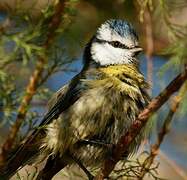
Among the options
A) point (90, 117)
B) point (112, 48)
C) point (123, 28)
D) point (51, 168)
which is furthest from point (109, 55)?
point (51, 168)

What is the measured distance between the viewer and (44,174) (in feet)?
10.8

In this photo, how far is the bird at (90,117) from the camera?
325cm

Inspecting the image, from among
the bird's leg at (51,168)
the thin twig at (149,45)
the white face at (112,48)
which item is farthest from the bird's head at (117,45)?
the bird's leg at (51,168)

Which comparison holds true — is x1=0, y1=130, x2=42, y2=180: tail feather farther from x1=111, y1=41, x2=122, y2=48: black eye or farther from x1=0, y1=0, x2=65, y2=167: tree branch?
x1=111, y1=41, x2=122, y2=48: black eye

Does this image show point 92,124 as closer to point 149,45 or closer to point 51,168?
point 51,168

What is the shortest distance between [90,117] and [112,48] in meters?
0.70

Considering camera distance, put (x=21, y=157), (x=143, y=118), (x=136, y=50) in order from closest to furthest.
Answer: (x=143, y=118) → (x=21, y=157) → (x=136, y=50)

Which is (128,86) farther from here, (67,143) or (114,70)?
(67,143)

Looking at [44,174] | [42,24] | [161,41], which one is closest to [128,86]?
[44,174]

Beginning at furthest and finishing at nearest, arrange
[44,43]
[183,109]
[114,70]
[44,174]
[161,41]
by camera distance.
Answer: [161,41] < [114,70] < [44,174] < [44,43] < [183,109]

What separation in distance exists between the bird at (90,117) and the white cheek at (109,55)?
0.08ft

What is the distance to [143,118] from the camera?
2.12m

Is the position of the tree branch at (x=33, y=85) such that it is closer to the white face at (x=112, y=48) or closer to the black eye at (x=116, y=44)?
the white face at (x=112, y=48)

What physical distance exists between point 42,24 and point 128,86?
1063 mm
